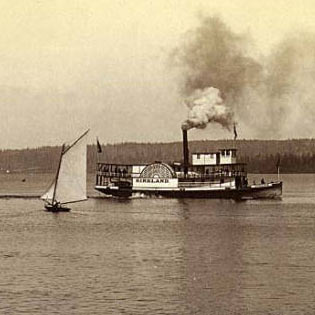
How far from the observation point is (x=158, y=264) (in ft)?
146

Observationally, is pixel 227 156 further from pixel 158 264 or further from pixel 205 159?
pixel 158 264

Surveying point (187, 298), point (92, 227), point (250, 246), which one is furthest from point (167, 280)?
point (92, 227)

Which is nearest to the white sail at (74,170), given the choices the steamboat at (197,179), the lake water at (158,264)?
the lake water at (158,264)

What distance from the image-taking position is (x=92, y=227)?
70.4 metres

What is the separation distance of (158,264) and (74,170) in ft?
127

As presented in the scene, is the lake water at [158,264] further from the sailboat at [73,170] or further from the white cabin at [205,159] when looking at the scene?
the white cabin at [205,159]

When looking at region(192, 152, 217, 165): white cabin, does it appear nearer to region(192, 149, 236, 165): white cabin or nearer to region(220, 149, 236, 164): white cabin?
region(192, 149, 236, 165): white cabin

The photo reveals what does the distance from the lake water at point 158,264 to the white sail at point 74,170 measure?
2.70 m

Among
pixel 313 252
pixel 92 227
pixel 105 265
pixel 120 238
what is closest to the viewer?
pixel 105 265

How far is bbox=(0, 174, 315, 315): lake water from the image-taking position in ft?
110

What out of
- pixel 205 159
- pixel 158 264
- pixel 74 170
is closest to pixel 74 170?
pixel 74 170

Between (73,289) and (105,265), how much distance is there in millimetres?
7760

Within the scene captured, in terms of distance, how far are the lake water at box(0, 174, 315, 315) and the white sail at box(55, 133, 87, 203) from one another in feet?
8.85

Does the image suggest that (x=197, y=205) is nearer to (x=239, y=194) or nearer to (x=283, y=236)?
(x=239, y=194)
